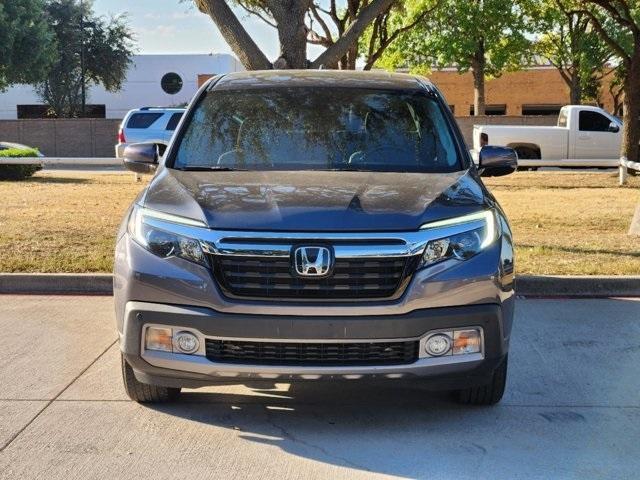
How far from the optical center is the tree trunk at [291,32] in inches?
425

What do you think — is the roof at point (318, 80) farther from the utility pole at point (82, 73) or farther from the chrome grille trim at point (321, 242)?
the utility pole at point (82, 73)

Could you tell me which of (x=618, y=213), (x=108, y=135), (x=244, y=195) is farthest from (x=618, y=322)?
(x=108, y=135)

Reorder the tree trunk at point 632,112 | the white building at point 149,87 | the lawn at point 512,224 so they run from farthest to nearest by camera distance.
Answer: the white building at point 149,87, the tree trunk at point 632,112, the lawn at point 512,224

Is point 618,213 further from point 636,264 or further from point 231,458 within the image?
point 231,458

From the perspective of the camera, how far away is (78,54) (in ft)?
145

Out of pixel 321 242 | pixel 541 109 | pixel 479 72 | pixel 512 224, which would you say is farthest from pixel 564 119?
pixel 321 242

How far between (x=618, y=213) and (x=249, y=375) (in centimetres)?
1032

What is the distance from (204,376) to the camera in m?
4.49

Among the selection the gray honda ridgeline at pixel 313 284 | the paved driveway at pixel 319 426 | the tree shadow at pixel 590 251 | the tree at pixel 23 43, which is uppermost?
the tree at pixel 23 43

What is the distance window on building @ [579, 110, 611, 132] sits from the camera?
27.7 m

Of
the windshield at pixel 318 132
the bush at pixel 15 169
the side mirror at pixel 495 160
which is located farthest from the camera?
the bush at pixel 15 169

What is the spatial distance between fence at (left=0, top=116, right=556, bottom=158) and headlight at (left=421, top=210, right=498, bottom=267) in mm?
34954

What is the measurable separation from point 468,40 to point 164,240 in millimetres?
34397

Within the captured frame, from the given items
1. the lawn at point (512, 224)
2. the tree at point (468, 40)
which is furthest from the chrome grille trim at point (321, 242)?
the tree at point (468, 40)
